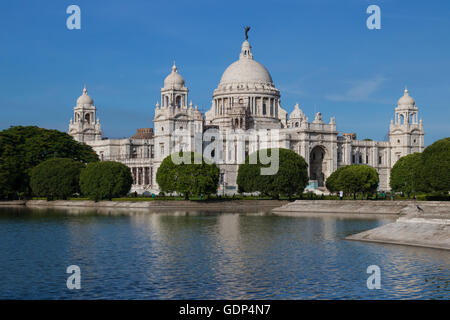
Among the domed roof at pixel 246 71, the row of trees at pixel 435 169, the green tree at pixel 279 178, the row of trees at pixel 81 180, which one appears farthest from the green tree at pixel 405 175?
the domed roof at pixel 246 71

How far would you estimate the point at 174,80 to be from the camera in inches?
4237

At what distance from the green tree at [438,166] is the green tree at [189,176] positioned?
2214 cm

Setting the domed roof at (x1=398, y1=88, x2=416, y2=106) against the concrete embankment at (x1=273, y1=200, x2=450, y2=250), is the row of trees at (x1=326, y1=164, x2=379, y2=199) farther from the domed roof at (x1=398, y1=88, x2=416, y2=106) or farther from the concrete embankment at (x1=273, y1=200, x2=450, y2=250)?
the domed roof at (x1=398, y1=88, x2=416, y2=106)

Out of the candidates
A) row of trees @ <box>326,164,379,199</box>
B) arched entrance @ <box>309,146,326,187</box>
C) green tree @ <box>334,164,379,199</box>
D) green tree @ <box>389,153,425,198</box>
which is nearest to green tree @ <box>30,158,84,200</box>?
row of trees @ <box>326,164,379,199</box>

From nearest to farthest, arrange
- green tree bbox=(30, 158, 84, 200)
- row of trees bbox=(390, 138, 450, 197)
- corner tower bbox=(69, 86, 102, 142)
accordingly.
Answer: row of trees bbox=(390, 138, 450, 197), green tree bbox=(30, 158, 84, 200), corner tower bbox=(69, 86, 102, 142)

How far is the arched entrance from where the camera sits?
113438 millimetres

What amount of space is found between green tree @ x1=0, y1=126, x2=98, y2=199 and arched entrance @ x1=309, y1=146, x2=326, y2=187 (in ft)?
127

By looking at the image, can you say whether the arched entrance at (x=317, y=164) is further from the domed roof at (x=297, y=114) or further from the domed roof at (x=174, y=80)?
the domed roof at (x=174, y=80)

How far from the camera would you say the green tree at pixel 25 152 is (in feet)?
247

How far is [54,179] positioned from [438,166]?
40179 mm

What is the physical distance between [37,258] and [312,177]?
89.3m

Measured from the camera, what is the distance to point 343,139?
116m

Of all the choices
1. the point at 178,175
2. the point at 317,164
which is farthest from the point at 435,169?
the point at 317,164

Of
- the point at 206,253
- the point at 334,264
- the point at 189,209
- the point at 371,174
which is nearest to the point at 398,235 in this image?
the point at 334,264
